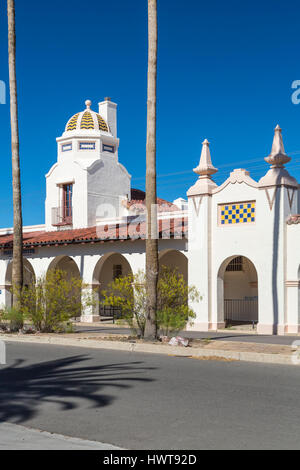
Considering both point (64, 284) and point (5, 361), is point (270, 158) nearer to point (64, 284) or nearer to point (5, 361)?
point (64, 284)

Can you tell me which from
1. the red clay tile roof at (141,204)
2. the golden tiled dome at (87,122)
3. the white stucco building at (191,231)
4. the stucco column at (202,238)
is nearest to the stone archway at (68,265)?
the white stucco building at (191,231)

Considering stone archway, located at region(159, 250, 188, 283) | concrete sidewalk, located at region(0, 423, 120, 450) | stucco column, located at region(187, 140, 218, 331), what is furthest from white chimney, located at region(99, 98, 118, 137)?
concrete sidewalk, located at region(0, 423, 120, 450)

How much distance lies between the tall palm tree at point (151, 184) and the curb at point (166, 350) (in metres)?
0.87

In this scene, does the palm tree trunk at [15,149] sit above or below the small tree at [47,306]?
above

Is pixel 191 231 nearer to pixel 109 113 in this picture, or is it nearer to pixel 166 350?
pixel 166 350

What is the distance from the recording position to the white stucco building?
1880 centimetres

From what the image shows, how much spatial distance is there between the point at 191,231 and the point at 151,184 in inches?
270

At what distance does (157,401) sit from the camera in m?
7.53

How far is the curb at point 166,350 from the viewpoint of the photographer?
11.5 m

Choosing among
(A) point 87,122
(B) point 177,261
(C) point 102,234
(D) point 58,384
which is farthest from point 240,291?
(D) point 58,384

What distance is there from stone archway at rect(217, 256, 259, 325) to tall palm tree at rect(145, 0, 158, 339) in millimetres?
9104

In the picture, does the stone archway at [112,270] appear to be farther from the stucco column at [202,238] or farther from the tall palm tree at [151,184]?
the tall palm tree at [151,184]
